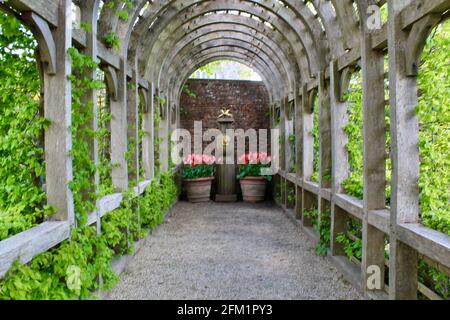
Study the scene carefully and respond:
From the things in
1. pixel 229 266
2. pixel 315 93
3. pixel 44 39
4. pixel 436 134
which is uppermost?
pixel 315 93

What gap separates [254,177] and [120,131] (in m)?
6.05

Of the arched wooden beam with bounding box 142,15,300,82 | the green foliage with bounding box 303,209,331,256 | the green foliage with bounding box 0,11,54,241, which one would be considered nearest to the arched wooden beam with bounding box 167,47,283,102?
the arched wooden beam with bounding box 142,15,300,82

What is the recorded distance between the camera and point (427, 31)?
8.67ft

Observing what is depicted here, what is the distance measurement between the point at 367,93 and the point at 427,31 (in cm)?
102

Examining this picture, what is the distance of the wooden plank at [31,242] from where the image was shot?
2.06 meters

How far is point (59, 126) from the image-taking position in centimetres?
283

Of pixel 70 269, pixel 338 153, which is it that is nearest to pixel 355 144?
pixel 338 153

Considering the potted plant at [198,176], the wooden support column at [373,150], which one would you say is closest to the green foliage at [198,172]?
the potted plant at [198,176]

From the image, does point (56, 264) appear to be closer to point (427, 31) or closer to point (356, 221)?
point (427, 31)

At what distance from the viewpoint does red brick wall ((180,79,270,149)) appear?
11.8 meters

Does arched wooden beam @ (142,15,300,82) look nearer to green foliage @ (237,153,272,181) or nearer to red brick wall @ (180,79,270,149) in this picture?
green foliage @ (237,153,272,181)

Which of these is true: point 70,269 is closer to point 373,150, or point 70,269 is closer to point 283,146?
point 373,150

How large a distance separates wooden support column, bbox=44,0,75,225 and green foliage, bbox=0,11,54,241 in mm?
66
